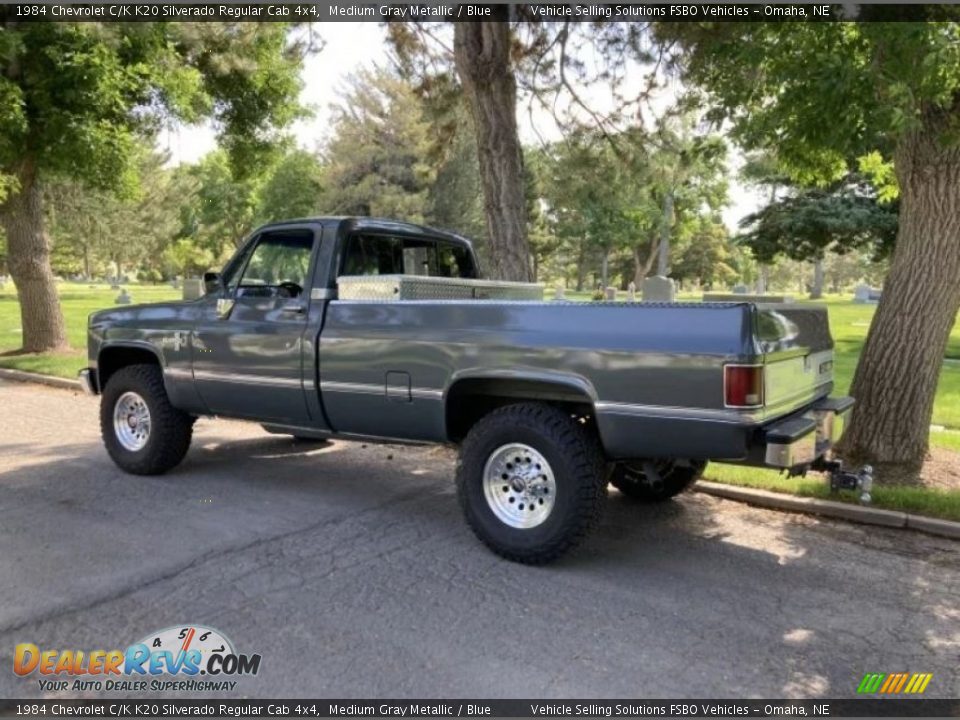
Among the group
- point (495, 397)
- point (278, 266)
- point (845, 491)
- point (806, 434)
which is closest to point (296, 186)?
point (278, 266)

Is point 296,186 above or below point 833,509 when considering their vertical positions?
above

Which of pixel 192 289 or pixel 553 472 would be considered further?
pixel 192 289

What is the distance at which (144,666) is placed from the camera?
3248 mm

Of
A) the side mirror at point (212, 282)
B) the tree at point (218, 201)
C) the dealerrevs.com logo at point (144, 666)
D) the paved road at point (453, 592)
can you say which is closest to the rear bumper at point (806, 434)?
the paved road at point (453, 592)

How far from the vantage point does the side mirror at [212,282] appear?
596 cm

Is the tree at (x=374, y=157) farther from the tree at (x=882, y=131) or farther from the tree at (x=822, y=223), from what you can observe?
the tree at (x=882, y=131)

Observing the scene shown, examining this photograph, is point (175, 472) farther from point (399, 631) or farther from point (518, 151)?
point (518, 151)

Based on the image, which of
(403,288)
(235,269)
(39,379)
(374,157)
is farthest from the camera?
(374,157)

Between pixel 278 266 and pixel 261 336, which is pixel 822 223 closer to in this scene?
pixel 278 266

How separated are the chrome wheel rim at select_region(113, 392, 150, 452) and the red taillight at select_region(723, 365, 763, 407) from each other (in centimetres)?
470

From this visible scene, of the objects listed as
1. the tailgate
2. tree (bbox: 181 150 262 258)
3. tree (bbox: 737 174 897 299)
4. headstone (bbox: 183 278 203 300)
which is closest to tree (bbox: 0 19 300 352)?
headstone (bbox: 183 278 203 300)

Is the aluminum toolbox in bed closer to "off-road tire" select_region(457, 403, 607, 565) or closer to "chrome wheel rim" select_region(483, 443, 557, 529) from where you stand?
"off-road tire" select_region(457, 403, 607, 565)

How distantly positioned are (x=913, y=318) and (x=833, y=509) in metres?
1.82

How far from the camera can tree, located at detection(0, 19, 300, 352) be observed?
11086mm
